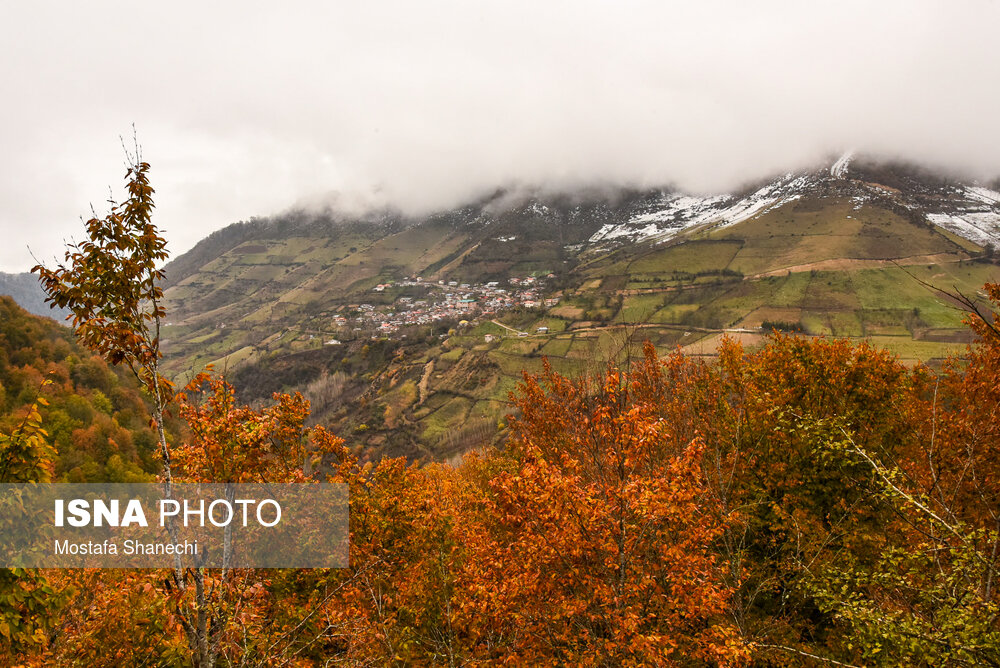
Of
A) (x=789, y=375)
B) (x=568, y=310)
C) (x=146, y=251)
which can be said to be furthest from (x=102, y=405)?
(x=568, y=310)

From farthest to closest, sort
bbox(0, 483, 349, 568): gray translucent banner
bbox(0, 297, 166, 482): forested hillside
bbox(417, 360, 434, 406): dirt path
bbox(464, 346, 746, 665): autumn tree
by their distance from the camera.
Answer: bbox(417, 360, 434, 406): dirt path → bbox(0, 297, 166, 482): forested hillside → bbox(464, 346, 746, 665): autumn tree → bbox(0, 483, 349, 568): gray translucent banner

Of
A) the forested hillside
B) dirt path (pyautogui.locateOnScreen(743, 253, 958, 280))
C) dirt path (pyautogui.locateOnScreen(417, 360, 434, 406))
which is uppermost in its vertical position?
dirt path (pyautogui.locateOnScreen(743, 253, 958, 280))

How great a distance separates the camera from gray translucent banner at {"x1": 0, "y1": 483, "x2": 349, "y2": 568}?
6172 mm

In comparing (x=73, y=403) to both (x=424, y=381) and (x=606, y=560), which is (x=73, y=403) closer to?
(x=606, y=560)

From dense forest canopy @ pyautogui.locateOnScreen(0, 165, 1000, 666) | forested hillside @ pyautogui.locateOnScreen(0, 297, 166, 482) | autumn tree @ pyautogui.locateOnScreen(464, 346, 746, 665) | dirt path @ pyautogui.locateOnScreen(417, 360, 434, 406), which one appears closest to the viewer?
dense forest canopy @ pyautogui.locateOnScreen(0, 165, 1000, 666)

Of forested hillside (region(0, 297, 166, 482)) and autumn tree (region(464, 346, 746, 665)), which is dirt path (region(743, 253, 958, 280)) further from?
forested hillside (region(0, 297, 166, 482))

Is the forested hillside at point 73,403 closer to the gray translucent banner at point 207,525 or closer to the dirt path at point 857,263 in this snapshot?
the gray translucent banner at point 207,525

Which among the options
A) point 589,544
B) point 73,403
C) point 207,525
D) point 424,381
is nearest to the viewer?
point 589,544

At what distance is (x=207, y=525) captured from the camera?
1070cm

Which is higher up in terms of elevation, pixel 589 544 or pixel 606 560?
pixel 589 544

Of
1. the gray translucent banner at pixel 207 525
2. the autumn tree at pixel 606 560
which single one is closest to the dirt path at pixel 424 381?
the gray translucent banner at pixel 207 525

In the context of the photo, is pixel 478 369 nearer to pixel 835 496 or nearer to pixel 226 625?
pixel 835 496

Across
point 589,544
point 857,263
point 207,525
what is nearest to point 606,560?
point 589,544

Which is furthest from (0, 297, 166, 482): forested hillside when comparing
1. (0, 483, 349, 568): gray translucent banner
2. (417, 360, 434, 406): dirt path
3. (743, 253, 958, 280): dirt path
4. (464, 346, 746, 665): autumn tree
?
(743, 253, 958, 280): dirt path
